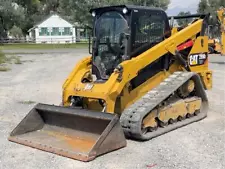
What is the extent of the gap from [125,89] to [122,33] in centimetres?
103

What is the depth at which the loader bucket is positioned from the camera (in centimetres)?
638

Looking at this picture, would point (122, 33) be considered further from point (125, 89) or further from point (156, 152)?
point (156, 152)

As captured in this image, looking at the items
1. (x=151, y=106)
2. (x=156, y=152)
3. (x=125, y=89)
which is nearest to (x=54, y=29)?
(x=125, y=89)

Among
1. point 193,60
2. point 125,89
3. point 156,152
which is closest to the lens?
point 156,152

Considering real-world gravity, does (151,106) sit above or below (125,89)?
below

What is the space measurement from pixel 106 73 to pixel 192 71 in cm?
201

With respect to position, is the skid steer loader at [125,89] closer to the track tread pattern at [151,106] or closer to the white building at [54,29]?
the track tread pattern at [151,106]

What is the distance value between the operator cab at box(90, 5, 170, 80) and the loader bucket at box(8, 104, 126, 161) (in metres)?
1.20

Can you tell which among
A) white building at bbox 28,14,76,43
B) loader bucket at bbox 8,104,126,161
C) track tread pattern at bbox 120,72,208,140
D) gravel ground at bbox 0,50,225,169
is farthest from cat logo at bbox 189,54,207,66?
white building at bbox 28,14,76,43

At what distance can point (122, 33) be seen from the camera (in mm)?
7863

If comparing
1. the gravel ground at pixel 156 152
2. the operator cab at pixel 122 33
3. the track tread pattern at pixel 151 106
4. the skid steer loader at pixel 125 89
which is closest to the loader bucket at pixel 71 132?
the skid steer loader at pixel 125 89

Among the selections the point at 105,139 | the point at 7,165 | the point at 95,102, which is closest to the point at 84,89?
the point at 95,102

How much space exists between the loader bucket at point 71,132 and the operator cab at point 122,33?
3.93 feet

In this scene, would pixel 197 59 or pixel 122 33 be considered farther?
pixel 197 59
